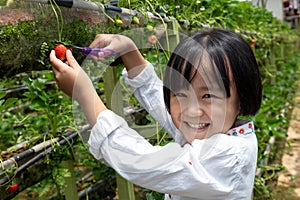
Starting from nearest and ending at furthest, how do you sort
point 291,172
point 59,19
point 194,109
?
point 194,109, point 59,19, point 291,172

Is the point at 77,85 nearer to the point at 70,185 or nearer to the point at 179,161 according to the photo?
the point at 179,161

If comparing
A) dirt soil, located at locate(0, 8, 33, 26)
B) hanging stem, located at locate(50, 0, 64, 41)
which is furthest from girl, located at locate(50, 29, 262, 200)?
dirt soil, located at locate(0, 8, 33, 26)

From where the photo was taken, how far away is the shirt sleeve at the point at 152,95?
58.2 inches

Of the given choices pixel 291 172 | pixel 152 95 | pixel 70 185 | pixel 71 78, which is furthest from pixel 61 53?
pixel 291 172

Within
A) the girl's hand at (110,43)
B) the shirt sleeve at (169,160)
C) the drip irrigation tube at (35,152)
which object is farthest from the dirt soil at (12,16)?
the drip irrigation tube at (35,152)

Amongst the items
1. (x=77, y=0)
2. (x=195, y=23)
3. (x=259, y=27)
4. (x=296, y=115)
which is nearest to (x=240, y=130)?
(x=77, y=0)

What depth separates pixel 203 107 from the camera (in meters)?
1.17

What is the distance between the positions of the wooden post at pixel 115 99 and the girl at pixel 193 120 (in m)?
0.16

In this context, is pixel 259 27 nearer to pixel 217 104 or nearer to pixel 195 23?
pixel 195 23

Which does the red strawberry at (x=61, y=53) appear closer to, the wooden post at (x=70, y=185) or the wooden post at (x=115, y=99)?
the wooden post at (x=115, y=99)

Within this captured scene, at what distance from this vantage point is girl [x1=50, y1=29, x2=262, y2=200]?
992mm

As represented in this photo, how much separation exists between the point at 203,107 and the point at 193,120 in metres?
0.05

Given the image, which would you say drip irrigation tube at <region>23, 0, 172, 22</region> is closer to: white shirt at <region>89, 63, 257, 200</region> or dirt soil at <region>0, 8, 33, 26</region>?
dirt soil at <region>0, 8, 33, 26</region>

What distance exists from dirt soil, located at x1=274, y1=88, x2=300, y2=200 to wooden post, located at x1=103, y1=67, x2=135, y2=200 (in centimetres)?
173
